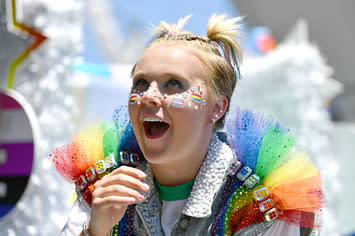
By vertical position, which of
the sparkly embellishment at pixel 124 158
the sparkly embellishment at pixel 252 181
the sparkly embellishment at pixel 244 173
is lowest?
the sparkly embellishment at pixel 252 181

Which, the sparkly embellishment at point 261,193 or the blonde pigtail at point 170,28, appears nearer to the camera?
the sparkly embellishment at point 261,193

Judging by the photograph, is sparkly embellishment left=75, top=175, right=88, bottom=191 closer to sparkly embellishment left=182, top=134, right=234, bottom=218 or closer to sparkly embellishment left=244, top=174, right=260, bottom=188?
sparkly embellishment left=182, top=134, right=234, bottom=218

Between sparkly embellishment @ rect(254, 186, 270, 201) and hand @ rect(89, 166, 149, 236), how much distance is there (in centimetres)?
33

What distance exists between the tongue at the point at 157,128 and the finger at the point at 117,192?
190 mm

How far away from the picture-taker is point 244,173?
1138mm

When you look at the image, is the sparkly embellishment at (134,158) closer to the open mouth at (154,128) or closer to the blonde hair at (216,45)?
the open mouth at (154,128)

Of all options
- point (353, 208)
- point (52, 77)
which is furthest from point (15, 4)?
point (353, 208)

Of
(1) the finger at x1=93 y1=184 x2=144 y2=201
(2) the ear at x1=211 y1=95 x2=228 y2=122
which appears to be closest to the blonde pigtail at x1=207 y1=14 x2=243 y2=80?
(2) the ear at x1=211 y1=95 x2=228 y2=122

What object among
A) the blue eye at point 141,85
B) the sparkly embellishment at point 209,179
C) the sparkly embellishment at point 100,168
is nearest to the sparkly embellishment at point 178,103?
the blue eye at point 141,85

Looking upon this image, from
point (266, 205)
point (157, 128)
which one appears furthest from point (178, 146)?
point (266, 205)

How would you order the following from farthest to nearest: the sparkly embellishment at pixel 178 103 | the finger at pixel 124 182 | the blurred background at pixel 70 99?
the blurred background at pixel 70 99 → the sparkly embellishment at pixel 178 103 → the finger at pixel 124 182

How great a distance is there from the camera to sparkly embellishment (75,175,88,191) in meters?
1.21

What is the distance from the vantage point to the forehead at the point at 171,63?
3.63 feet

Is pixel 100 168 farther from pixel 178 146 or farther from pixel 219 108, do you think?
pixel 219 108
